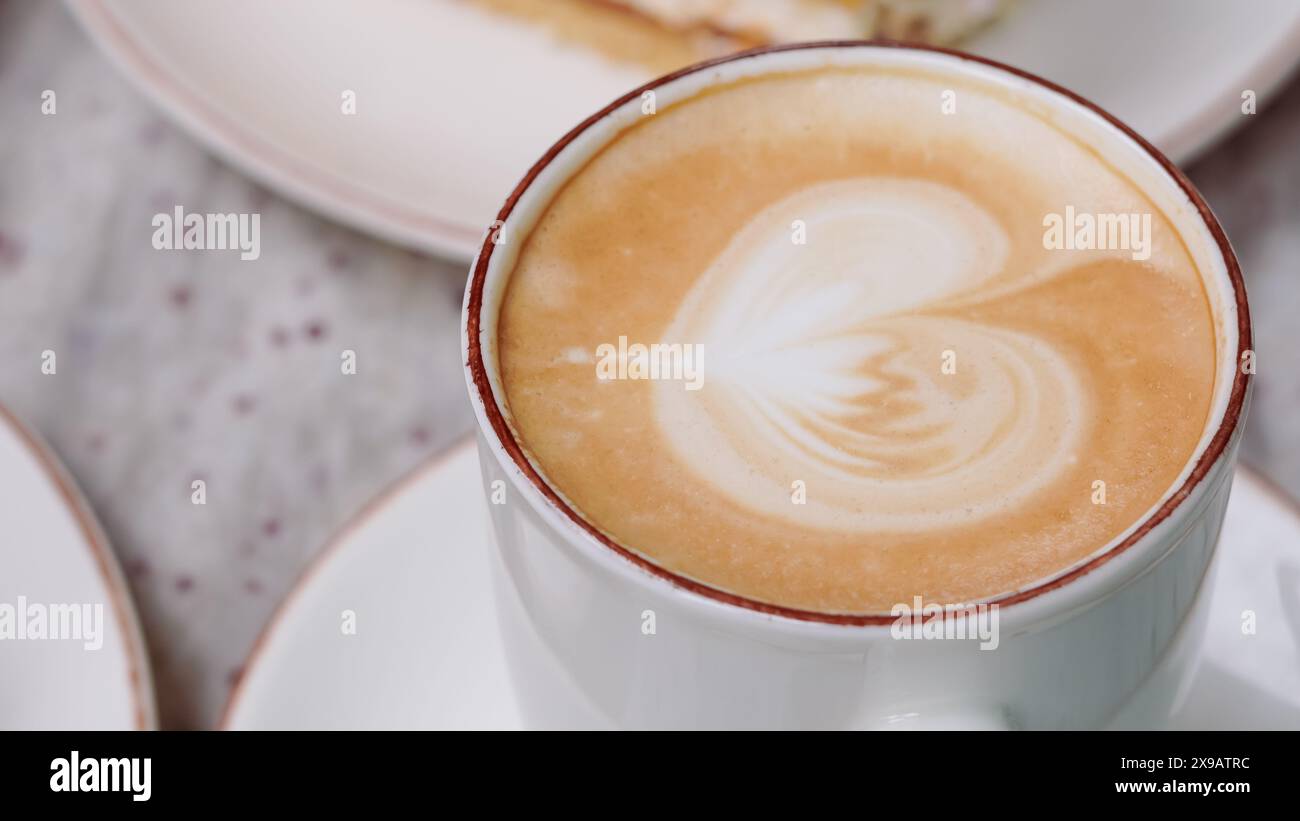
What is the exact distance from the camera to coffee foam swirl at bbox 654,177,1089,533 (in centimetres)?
47

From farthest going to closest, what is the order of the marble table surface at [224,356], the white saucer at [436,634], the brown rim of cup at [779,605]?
1. the marble table surface at [224,356]
2. the white saucer at [436,634]
3. the brown rim of cup at [779,605]

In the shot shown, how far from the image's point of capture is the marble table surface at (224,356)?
32.6 inches

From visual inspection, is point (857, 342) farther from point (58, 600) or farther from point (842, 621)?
point (58, 600)

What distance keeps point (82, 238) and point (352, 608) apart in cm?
43

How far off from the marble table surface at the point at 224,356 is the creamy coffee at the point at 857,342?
37cm

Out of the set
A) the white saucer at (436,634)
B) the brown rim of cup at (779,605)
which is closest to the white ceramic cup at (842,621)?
the brown rim of cup at (779,605)

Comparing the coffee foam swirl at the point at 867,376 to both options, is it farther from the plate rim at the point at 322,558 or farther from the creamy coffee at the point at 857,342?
the plate rim at the point at 322,558

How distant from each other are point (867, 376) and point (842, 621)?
0.12 metres

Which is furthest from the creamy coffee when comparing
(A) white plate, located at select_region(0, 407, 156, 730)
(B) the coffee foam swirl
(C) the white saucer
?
(A) white plate, located at select_region(0, 407, 156, 730)

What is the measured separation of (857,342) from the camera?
50 centimetres

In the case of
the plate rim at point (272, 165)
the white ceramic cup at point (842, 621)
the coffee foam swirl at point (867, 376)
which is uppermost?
the plate rim at point (272, 165)

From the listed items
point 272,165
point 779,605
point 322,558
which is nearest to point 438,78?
point 272,165

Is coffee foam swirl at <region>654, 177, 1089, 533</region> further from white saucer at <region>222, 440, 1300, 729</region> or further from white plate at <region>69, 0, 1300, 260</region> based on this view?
white plate at <region>69, 0, 1300, 260</region>

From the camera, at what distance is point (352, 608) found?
68 cm
